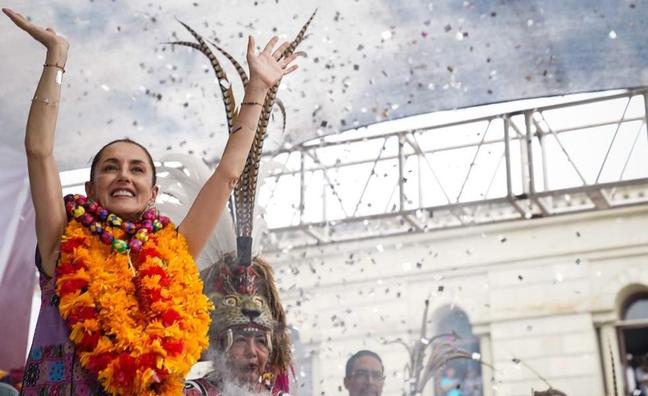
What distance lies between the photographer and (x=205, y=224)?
6.30 ft

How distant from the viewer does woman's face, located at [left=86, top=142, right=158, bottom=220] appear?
1862 mm

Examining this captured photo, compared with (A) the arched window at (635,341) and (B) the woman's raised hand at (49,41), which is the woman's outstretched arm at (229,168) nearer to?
(B) the woman's raised hand at (49,41)

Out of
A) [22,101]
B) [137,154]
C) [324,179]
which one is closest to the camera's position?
[137,154]

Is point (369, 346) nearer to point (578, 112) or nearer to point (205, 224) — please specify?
point (578, 112)

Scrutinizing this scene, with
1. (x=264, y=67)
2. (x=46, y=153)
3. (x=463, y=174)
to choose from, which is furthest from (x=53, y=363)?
(x=463, y=174)

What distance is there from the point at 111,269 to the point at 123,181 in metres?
0.17

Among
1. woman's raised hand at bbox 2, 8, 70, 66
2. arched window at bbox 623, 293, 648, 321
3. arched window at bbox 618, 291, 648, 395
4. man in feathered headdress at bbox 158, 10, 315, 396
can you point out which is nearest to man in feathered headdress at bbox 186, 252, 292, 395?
man in feathered headdress at bbox 158, 10, 315, 396

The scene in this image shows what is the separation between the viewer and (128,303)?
1.82 meters

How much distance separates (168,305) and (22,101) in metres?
3.16

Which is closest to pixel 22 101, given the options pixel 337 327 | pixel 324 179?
pixel 324 179

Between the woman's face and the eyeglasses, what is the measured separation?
3043mm

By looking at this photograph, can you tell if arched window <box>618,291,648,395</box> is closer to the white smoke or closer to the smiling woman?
the white smoke

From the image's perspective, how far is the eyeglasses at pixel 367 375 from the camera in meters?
4.76

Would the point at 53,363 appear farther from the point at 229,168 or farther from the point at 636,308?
the point at 636,308
